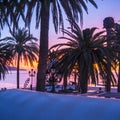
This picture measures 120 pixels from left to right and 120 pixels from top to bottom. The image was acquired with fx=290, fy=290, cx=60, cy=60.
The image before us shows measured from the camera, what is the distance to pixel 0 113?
25.3ft

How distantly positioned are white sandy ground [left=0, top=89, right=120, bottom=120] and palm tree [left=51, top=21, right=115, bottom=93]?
50.0ft

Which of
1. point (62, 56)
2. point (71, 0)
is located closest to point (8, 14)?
point (71, 0)

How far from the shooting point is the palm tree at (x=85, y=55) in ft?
76.9

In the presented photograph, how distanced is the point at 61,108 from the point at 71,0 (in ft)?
46.9

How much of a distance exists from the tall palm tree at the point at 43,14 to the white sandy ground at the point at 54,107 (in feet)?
33.8

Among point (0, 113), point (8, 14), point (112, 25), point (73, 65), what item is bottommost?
point (0, 113)

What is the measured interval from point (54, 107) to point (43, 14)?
12.8m

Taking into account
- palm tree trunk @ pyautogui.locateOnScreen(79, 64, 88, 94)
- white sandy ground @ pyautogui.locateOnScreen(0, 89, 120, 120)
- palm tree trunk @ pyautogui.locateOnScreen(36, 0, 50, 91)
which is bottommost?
white sandy ground @ pyautogui.locateOnScreen(0, 89, 120, 120)

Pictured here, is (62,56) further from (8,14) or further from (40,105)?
(40,105)

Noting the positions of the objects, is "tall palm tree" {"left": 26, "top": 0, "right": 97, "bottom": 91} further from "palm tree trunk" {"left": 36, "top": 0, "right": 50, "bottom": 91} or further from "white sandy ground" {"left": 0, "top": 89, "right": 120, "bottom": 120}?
"white sandy ground" {"left": 0, "top": 89, "right": 120, "bottom": 120}

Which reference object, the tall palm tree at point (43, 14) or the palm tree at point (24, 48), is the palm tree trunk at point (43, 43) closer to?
the tall palm tree at point (43, 14)

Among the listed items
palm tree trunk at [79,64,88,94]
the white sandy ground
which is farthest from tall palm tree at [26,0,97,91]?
the white sandy ground

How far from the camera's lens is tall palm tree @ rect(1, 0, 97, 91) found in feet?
60.9

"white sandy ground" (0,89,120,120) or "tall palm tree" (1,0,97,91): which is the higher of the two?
"tall palm tree" (1,0,97,91)
